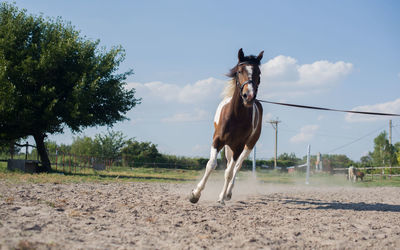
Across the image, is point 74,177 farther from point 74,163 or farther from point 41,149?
point 74,163

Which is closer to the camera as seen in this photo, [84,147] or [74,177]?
[74,177]

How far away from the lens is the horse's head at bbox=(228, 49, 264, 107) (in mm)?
5890

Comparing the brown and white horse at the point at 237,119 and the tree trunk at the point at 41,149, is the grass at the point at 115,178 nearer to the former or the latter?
the tree trunk at the point at 41,149

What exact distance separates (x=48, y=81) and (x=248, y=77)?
15.4 meters

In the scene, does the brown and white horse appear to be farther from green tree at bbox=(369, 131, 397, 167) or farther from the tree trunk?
green tree at bbox=(369, 131, 397, 167)

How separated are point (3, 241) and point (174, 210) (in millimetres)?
2858

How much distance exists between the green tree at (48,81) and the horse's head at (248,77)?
1301 centimetres

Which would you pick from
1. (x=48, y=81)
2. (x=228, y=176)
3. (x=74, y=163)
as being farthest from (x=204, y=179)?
(x=74, y=163)

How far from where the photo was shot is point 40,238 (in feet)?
10.7

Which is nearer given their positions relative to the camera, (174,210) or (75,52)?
(174,210)

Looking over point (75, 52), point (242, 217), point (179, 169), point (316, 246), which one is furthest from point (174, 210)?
point (179, 169)

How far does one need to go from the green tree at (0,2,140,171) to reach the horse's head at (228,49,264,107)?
42.7 ft

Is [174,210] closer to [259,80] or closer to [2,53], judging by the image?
[259,80]

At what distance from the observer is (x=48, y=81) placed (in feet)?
60.3
